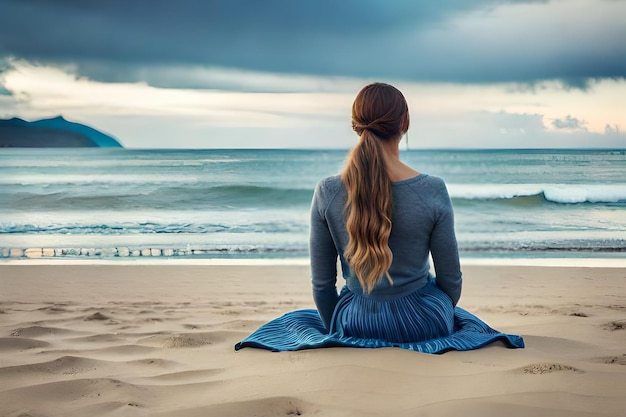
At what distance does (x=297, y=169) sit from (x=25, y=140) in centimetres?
2000

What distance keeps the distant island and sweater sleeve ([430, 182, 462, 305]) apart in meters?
36.1

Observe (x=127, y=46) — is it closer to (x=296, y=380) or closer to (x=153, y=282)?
(x=153, y=282)

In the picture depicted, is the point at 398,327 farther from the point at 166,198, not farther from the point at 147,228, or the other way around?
the point at 166,198

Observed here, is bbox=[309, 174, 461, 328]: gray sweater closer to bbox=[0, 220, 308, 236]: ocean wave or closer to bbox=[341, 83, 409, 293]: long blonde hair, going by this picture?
bbox=[341, 83, 409, 293]: long blonde hair

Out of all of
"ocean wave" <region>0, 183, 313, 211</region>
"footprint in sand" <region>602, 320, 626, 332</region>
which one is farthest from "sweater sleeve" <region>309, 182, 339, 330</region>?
"ocean wave" <region>0, 183, 313, 211</region>

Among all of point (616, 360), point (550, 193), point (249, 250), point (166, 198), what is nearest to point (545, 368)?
point (616, 360)

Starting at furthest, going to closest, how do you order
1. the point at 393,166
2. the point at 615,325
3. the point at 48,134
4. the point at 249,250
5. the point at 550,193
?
the point at 48,134 < the point at 550,193 < the point at 249,250 < the point at 615,325 < the point at 393,166

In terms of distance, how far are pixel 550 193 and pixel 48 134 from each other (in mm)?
31111

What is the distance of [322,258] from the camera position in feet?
11.2

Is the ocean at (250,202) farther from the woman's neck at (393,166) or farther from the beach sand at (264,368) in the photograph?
the woman's neck at (393,166)

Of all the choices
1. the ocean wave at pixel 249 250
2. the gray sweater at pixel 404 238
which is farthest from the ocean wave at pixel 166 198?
the gray sweater at pixel 404 238

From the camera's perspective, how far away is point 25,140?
41562 millimetres

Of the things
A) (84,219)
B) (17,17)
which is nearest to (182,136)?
(17,17)

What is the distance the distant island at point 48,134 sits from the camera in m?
38.8
